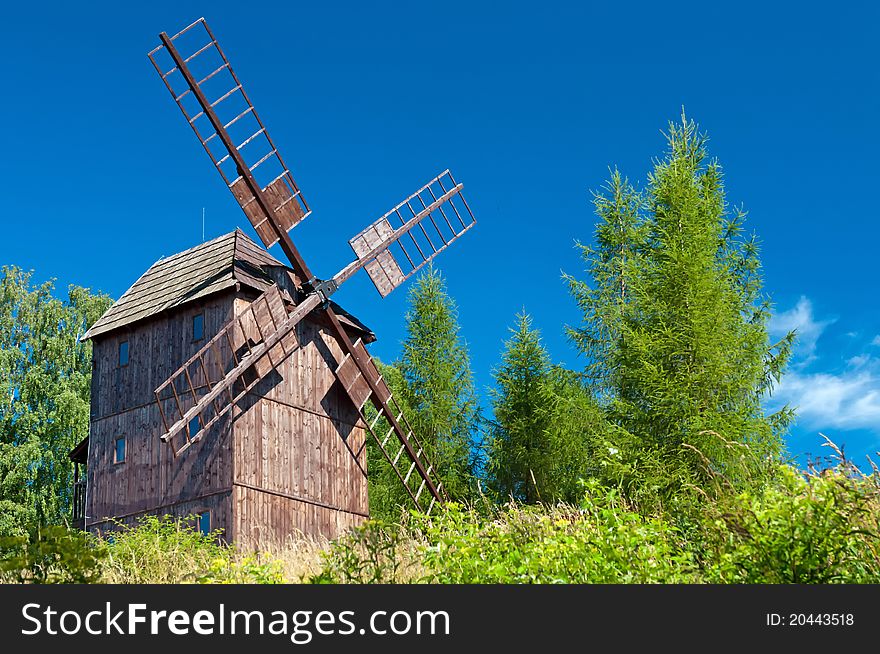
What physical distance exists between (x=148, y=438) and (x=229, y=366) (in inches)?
95.3

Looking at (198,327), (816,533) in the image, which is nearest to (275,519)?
(198,327)

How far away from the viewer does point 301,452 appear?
19.5 m

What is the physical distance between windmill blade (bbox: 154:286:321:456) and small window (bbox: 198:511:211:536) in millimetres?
1266

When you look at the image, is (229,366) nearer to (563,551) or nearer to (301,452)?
(301,452)

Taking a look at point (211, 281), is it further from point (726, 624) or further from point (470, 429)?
point (726, 624)

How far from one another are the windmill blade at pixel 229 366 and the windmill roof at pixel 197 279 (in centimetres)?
73

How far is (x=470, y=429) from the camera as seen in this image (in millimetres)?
29344

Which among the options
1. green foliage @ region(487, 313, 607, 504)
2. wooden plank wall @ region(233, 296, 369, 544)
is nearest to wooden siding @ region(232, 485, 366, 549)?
wooden plank wall @ region(233, 296, 369, 544)

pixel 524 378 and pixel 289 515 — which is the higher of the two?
pixel 524 378

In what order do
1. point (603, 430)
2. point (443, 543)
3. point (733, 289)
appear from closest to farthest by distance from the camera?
point (443, 543), point (603, 430), point (733, 289)

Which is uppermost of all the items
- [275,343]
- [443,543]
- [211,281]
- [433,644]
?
[211,281]

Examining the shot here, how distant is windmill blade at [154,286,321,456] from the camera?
18.0 metres

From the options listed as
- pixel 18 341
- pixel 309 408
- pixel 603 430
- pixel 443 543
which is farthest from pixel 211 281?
pixel 18 341

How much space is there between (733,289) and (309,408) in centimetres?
958
